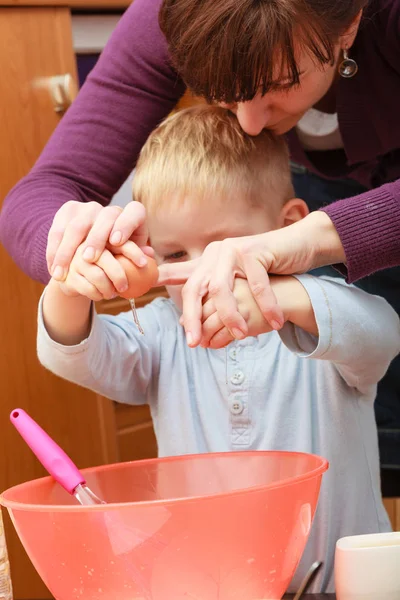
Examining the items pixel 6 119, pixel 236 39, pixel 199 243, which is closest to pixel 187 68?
pixel 236 39

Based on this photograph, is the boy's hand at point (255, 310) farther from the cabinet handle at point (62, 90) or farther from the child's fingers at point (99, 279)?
the cabinet handle at point (62, 90)

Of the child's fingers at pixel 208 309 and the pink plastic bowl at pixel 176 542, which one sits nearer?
the pink plastic bowl at pixel 176 542

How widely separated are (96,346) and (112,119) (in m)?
0.34

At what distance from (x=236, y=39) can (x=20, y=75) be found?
87cm

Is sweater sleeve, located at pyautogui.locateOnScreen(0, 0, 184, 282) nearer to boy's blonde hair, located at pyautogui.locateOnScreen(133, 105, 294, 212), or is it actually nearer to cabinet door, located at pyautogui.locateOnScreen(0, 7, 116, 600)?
boy's blonde hair, located at pyautogui.locateOnScreen(133, 105, 294, 212)

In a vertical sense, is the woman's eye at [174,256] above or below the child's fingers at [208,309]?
above

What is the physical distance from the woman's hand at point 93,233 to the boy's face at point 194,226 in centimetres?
19

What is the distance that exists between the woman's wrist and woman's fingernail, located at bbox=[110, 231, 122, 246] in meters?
0.17

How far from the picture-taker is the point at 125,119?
1116mm

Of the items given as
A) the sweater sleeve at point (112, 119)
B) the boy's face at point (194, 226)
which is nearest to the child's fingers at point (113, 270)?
the boy's face at point (194, 226)

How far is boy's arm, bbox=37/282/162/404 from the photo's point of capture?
87 centimetres

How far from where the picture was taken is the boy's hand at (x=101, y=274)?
72 cm

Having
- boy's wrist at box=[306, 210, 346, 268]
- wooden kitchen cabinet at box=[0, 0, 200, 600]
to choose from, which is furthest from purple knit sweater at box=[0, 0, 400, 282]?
wooden kitchen cabinet at box=[0, 0, 200, 600]

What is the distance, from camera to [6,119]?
61.1 inches
